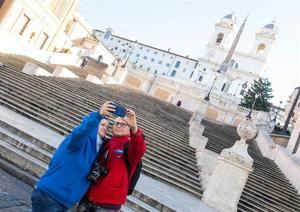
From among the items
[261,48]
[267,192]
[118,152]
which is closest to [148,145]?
[267,192]

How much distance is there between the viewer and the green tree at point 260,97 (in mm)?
60281

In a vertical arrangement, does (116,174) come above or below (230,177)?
below

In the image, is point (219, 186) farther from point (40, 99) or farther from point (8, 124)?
point (40, 99)

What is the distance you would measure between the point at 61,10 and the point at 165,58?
2409 inches

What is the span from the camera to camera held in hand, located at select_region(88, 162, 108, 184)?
3.39 m

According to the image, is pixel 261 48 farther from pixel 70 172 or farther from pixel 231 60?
pixel 70 172

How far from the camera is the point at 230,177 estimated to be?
9500 mm

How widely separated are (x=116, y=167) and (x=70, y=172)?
435 mm

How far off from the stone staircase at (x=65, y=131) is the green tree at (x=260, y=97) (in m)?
44.0

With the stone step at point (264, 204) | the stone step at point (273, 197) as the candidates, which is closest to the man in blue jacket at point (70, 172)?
the stone step at point (264, 204)

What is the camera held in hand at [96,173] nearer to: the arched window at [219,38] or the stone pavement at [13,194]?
the stone pavement at [13,194]

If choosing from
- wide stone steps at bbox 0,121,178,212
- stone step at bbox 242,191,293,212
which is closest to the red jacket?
wide stone steps at bbox 0,121,178,212

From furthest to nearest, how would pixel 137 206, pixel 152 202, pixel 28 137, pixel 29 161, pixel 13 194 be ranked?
pixel 28 137 < pixel 152 202 < pixel 29 161 < pixel 137 206 < pixel 13 194

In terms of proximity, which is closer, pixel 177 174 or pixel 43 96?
pixel 177 174
